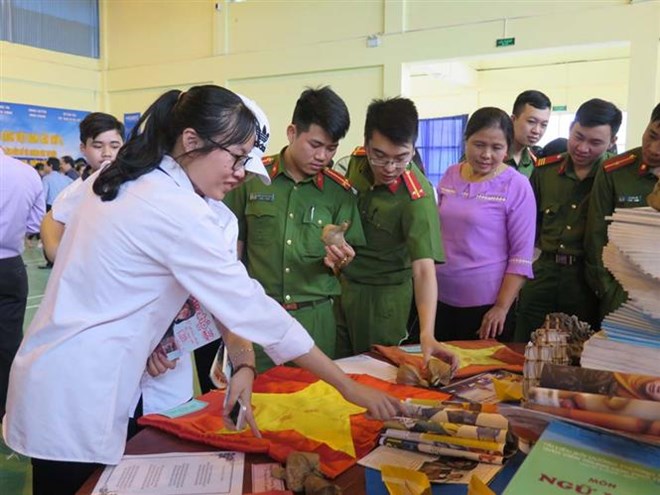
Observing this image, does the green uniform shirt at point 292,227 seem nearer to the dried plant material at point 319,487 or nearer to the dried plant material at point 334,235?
the dried plant material at point 334,235

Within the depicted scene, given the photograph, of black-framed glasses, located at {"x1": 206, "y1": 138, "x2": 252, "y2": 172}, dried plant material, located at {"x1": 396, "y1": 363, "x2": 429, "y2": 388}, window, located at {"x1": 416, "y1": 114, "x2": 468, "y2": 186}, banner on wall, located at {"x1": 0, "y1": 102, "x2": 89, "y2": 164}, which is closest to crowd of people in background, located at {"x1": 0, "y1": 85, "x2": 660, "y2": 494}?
black-framed glasses, located at {"x1": 206, "y1": 138, "x2": 252, "y2": 172}

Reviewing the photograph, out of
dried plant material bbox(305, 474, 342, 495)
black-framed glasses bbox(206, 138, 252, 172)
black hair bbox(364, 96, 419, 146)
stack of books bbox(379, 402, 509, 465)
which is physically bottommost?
dried plant material bbox(305, 474, 342, 495)

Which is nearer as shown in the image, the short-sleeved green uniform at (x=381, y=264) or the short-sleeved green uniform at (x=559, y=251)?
the short-sleeved green uniform at (x=381, y=264)

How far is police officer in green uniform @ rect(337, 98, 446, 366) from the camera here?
1906 millimetres

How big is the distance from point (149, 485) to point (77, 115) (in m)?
9.84

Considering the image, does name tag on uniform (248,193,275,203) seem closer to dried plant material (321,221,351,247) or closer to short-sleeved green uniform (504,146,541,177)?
dried plant material (321,221,351,247)

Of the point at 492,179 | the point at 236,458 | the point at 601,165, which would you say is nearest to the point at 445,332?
the point at 492,179

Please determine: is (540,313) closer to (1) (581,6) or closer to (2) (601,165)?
(2) (601,165)

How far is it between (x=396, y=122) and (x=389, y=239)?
0.42 m

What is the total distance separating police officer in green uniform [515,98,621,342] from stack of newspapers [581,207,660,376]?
66.5 inches

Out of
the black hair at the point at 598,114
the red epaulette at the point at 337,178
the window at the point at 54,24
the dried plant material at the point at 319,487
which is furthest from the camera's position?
the window at the point at 54,24

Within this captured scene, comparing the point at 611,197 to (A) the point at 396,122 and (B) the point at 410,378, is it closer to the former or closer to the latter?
(A) the point at 396,122

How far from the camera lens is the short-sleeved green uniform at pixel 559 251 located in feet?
7.96

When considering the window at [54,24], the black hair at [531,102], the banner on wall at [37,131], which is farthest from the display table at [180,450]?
the window at [54,24]
